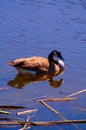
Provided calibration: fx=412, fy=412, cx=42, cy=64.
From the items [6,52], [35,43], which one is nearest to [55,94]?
[6,52]

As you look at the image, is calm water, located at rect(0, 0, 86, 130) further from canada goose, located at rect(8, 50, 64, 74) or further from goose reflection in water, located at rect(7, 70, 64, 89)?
canada goose, located at rect(8, 50, 64, 74)

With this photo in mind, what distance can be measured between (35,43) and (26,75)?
1996 millimetres

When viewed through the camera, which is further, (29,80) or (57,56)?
(57,56)

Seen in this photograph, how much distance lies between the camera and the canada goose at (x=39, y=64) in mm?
9445

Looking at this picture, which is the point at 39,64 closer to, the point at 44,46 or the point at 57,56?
the point at 57,56

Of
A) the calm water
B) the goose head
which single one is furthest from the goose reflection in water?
the goose head

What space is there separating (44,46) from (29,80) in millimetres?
2268

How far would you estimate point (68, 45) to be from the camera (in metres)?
11.6

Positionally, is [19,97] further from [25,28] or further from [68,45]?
[25,28]

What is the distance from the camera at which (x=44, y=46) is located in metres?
11.4

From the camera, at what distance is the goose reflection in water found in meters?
8.85

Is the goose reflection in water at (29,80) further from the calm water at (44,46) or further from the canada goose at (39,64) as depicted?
the canada goose at (39,64)

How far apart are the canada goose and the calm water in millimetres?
211

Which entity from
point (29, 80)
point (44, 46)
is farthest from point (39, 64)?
point (44, 46)
